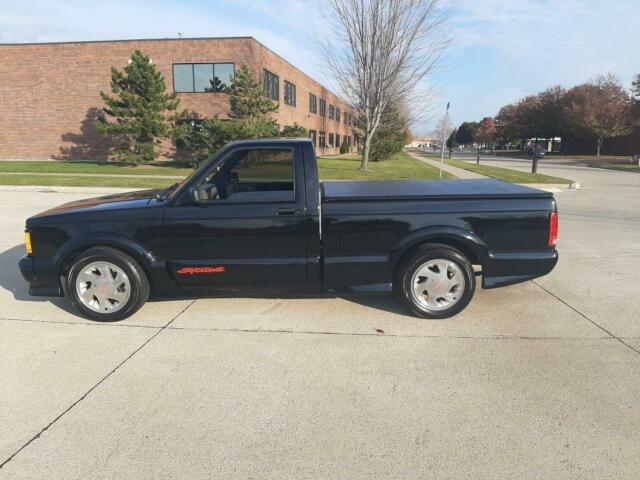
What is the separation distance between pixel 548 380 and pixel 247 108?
2189 cm

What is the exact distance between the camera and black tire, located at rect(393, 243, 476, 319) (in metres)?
4.24

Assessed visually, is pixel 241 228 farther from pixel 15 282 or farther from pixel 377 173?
pixel 377 173

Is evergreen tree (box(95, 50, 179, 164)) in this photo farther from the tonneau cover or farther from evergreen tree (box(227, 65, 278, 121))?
the tonneau cover

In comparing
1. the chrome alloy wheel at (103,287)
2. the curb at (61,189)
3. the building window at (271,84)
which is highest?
the building window at (271,84)

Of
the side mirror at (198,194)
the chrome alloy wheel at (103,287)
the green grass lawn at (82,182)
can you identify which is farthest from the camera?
the green grass lawn at (82,182)

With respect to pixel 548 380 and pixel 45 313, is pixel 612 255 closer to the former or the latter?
pixel 548 380

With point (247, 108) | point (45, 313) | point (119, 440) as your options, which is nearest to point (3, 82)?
point (247, 108)

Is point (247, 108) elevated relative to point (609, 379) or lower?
elevated

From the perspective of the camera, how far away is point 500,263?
4.34 m

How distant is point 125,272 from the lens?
4.18 m

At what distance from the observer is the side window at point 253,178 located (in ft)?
13.8

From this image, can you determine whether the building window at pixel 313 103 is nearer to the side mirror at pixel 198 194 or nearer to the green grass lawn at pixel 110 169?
the green grass lawn at pixel 110 169

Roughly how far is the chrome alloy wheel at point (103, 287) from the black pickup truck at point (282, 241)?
0.03 feet

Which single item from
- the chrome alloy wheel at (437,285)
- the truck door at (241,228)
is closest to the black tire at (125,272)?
the truck door at (241,228)
